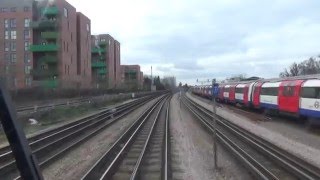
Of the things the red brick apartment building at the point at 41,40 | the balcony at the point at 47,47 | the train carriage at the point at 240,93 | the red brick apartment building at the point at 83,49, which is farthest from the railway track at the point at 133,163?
the red brick apartment building at the point at 83,49

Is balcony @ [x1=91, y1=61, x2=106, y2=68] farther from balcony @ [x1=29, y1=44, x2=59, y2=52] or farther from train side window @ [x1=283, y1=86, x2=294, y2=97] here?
train side window @ [x1=283, y1=86, x2=294, y2=97]

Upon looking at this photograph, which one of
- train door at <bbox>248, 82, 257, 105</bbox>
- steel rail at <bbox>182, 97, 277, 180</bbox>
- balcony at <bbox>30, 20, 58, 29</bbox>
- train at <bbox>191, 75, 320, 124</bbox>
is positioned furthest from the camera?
balcony at <bbox>30, 20, 58, 29</bbox>

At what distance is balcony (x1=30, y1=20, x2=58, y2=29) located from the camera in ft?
225

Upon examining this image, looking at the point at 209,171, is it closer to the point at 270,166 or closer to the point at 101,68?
the point at 270,166

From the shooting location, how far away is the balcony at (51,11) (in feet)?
230

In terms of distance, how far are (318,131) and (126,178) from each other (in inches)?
621

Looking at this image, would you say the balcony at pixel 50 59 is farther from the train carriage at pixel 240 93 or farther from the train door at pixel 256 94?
the train door at pixel 256 94

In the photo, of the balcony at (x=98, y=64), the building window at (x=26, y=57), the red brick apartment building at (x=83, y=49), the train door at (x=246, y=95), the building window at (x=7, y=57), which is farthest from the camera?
the balcony at (x=98, y=64)

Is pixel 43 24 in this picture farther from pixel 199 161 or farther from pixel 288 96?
pixel 199 161

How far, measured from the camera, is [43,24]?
68750mm

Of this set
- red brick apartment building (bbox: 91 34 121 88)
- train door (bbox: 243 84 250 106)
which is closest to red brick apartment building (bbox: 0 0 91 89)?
train door (bbox: 243 84 250 106)

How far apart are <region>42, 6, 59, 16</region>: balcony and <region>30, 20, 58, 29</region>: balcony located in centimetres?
146

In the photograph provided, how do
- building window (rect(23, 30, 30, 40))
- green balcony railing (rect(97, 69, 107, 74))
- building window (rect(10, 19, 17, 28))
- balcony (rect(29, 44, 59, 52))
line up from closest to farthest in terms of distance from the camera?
1. balcony (rect(29, 44, 59, 52))
2. building window (rect(10, 19, 17, 28))
3. building window (rect(23, 30, 30, 40))
4. green balcony railing (rect(97, 69, 107, 74))

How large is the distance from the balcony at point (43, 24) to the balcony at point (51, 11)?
1461 millimetres
